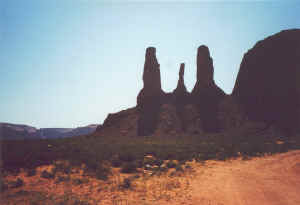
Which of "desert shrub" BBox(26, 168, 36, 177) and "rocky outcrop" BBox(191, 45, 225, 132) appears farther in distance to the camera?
"rocky outcrop" BBox(191, 45, 225, 132)

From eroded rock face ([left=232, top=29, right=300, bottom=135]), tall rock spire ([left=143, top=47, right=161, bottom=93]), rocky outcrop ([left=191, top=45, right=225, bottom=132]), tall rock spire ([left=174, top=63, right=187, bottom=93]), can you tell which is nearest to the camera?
eroded rock face ([left=232, top=29, right=300, bottom=135])

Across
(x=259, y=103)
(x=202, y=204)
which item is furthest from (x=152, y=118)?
(x=202, y=204)

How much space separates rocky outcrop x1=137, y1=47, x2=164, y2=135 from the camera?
166ft

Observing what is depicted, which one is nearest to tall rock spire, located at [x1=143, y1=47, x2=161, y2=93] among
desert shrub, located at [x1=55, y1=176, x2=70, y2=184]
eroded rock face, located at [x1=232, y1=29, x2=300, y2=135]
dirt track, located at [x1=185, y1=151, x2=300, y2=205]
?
eroded rock face, located at [x1=232, y1=29, x2=300, y2=135]

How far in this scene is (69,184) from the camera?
8.16 metres

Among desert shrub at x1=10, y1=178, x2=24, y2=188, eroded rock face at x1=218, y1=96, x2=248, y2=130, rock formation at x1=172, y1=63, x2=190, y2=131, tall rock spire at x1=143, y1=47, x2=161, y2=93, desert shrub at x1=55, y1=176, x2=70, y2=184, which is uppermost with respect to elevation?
tall rock spire at x1=143, y1=47, x2=161, y2=93

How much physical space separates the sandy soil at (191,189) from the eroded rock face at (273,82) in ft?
124

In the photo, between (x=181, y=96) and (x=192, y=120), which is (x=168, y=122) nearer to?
(x=192, y=120)

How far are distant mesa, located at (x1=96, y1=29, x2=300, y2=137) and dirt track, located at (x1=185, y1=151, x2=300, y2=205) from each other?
34.9 m

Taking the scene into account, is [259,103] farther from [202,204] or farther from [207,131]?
[202,204]

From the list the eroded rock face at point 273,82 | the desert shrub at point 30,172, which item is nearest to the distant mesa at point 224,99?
the eroded rock face at point 273,82

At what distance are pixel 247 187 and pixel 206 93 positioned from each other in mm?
45794

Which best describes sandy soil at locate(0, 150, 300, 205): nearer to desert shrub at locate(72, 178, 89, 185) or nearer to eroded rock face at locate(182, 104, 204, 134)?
desert shrub at locate(72, 178, 89, 185)

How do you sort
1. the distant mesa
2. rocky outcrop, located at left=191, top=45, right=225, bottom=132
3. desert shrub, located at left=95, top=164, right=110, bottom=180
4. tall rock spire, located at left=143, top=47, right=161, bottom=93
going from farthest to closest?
tall rock spire, located at left=143, top=47, right=161, bottom=93
rocky outcrop, located at left=191, top=45, right=225, bottom=132
the distant mesa
desert shrub, located at left=95, top=164, right=110, bottom=180
